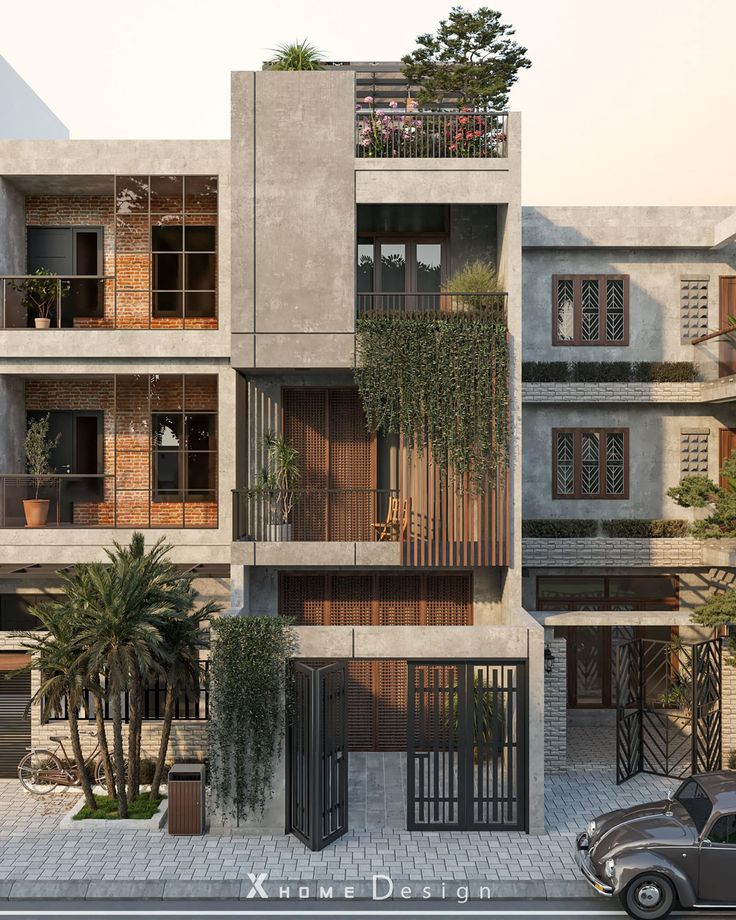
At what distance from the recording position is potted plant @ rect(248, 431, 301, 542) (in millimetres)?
17156

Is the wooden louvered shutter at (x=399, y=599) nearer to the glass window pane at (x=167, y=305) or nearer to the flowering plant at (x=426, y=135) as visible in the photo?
the glass window pane at (x=167, y=305)

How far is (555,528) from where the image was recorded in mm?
18844

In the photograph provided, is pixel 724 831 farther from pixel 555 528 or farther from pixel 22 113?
pixel 22 113

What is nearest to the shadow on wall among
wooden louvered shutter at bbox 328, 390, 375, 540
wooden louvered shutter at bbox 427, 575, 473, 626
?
wooden louvered shutter at bbox 328, 390, 375, 540

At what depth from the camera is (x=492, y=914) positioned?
11.3 metres

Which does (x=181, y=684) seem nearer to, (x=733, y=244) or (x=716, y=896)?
(x=716, y=896)

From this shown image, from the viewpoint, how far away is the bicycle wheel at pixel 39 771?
15.4 metres

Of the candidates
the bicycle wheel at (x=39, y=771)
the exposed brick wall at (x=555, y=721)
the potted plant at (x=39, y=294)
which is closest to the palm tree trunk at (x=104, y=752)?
the bicycle wheel at (x=39, y=771)

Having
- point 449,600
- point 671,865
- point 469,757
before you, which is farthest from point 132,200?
point 671,865

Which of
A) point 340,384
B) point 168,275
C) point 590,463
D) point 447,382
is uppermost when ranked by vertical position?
point 168,275

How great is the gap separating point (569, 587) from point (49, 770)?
37.5ft

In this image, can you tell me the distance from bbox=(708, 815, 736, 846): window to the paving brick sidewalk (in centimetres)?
210

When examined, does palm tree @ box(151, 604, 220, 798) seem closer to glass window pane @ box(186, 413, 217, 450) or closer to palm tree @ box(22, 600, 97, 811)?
palm tree @ box(22, 600, 97, 811)

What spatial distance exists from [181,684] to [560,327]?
1112cm
